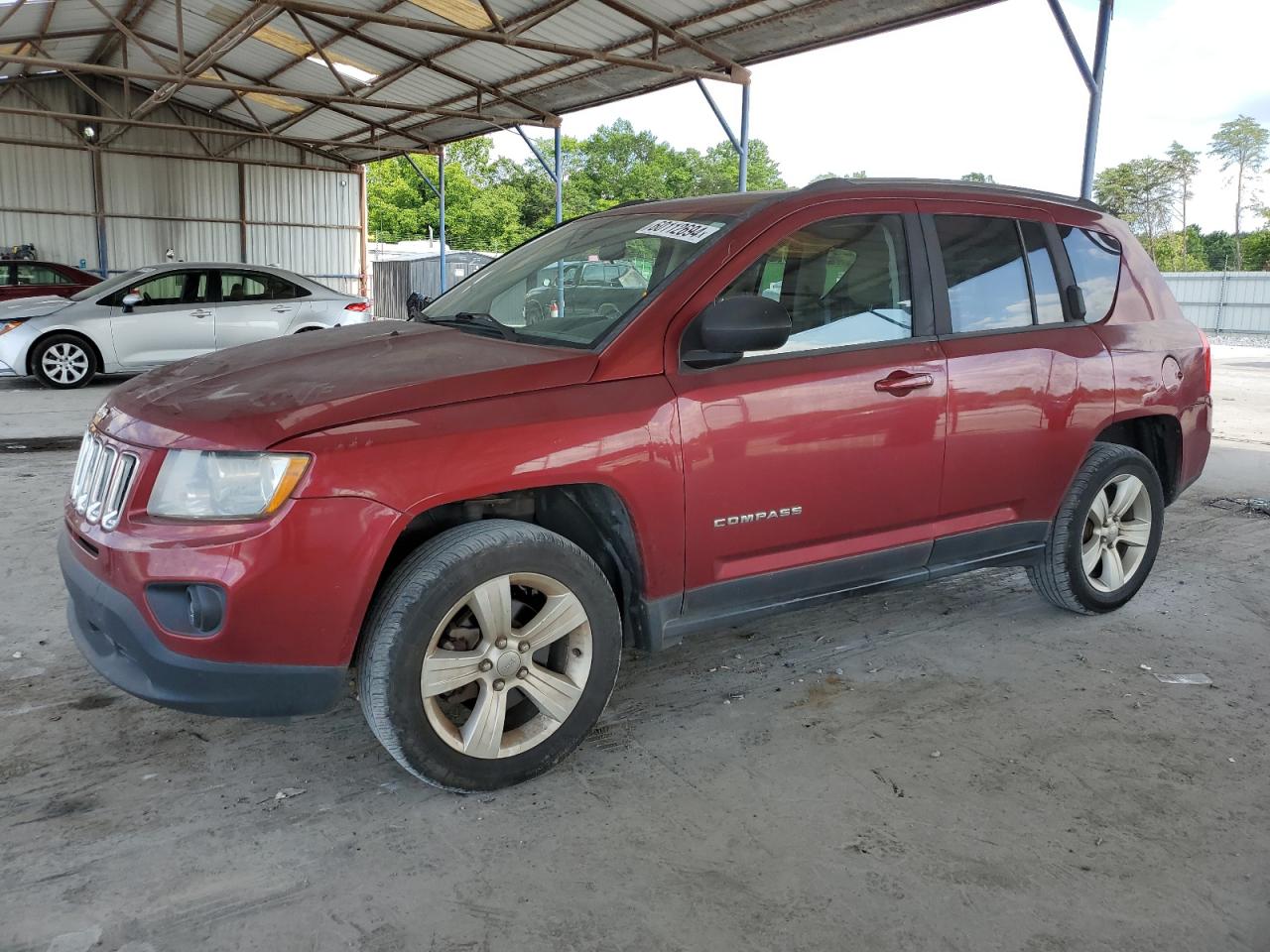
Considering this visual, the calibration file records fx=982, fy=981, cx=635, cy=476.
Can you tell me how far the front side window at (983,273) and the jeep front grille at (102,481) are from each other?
109 inches

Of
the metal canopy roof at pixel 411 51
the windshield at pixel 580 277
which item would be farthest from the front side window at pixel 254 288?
the windshield at pixel 580 277

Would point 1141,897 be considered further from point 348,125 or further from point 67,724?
point 348,125

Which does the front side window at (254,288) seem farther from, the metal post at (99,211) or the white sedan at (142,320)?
the metal post at (99,211)

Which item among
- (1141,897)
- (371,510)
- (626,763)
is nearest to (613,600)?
(626,763)

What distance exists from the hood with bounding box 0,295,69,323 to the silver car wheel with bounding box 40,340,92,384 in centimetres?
48

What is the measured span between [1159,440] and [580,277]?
278cm

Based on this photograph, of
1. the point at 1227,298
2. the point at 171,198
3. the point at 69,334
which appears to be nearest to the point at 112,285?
the point at 69,334

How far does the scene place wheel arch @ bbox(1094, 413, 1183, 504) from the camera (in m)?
4.36

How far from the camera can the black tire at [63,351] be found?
11.4m

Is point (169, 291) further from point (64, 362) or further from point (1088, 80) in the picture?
point (1088, 80)

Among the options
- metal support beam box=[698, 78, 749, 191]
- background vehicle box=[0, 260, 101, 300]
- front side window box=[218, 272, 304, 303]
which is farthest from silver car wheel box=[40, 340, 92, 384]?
metal support beam box=[698, 78, 749, 191]

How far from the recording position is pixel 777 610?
10.8 ft

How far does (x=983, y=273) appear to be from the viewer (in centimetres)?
374

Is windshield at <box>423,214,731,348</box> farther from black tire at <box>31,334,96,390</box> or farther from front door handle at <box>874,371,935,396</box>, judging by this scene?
black tire at <box>31,334,96,390</box>
